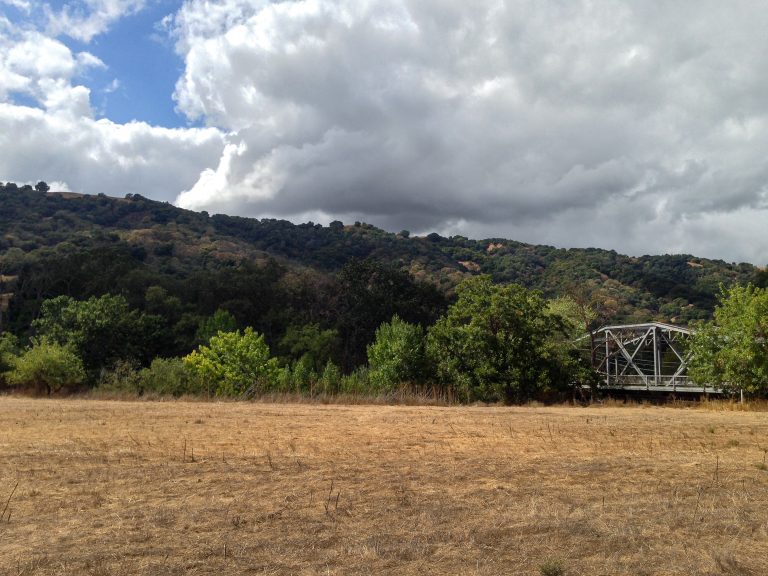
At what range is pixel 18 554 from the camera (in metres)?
5.52

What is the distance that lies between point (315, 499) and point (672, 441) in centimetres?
855

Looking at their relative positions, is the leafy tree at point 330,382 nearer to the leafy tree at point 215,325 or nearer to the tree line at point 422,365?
the tree line at point 422,365

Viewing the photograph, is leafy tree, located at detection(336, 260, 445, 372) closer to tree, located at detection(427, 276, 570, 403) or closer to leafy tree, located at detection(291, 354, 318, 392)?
leafy tree, located at detection(291, 354, 318, 392)

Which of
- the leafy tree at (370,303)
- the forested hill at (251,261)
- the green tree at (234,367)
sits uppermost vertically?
the forested hill at (251,261)

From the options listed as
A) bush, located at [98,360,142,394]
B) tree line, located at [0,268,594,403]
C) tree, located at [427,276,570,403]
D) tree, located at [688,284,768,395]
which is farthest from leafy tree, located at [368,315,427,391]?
tree, located at [688,284,768,395]

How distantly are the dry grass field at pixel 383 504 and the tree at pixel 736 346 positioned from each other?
50.4 ft

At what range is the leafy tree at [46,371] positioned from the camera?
34.3 meters

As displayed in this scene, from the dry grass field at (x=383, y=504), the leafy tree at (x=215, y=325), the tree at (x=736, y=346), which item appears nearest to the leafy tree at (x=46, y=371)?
the leafy tree at (x=215, y=325)

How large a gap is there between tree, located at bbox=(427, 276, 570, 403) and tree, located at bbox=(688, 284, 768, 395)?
663 cm

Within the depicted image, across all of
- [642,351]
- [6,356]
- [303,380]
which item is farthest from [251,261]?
[642,351]

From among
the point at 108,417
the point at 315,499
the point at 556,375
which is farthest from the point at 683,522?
the point at 556,375

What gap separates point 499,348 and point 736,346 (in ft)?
34.9

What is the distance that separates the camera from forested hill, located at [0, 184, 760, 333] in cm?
5953

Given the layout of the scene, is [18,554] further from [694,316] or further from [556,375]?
[694,316]
